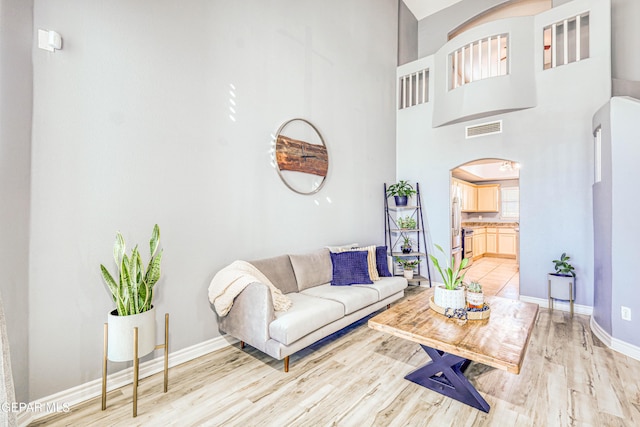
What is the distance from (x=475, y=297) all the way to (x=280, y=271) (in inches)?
71.0

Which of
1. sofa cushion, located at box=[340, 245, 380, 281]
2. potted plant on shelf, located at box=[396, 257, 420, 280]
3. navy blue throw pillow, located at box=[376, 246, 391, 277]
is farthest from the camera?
potted plant on shelf, located at box=[396, 257, 420, 280]

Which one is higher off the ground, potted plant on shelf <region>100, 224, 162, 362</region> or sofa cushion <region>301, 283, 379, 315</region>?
potted plant on shelf <region>100, 224, 162, 362</region>

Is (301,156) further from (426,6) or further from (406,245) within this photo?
(426,6)

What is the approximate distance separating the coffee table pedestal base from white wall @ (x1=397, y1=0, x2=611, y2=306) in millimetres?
2916

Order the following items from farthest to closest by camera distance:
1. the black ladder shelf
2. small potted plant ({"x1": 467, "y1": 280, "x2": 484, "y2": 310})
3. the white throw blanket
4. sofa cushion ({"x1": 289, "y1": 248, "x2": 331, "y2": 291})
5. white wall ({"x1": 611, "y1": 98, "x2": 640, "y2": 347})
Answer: the black ladder shelf
sofa cushion ({"x1": 289, "y1": 248, "x2": 331, "y2": 291})
white wall ({"x1": 611, "y1": 98, "x2": 640, "y2": 347})
the white throw blanket
small potted plant ({"x1": 467, "y1": 280, "x2": 484, "y2": 310})

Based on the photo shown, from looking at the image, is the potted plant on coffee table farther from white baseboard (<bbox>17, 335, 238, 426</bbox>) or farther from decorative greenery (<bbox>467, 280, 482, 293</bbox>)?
white baseboard (<bbox>17, 335, 238, 426</bbox>)

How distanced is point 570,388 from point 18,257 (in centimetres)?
380

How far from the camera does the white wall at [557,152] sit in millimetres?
3670

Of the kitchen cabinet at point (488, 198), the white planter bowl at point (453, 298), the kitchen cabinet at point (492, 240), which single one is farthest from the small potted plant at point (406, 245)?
the kitchen cabinet at point (488, 198)

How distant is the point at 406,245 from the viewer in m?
4.94

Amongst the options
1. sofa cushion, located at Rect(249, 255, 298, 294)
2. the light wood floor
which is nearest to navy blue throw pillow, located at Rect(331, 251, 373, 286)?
sofa cushion, located at Rect(249, 255, 298, 294)

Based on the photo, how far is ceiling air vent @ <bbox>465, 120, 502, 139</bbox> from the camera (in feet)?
14.5

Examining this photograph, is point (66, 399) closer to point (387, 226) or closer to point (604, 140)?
point (387, 226)

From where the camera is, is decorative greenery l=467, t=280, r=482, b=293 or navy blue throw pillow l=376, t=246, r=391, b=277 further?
navy blue throw pillow l=376, t=246, r=391, b=277
